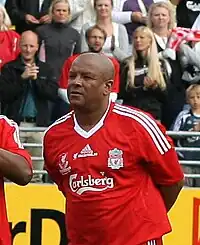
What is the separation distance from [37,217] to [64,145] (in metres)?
3.28

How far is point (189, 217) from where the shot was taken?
29.6 feet

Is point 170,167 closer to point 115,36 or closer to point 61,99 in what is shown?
point 61,99

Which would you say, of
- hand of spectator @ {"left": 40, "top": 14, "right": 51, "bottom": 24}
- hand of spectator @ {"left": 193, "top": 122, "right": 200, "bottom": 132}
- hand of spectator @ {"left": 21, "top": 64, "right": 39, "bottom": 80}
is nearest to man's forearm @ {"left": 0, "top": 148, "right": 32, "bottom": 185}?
hand of spectator @ {"left": 193, "top": 122, "right": 200, "bottom": 132}

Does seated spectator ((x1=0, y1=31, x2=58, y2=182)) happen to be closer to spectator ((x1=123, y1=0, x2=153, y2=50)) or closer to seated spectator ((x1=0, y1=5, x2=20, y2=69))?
seated spectator ((x1=0, y1=5, x2=20, y2=69))

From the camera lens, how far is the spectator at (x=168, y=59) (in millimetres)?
10219

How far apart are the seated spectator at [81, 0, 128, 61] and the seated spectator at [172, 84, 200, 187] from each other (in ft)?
3.34

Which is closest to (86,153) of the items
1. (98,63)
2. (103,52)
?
(98,63)

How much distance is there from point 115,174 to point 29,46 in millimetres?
4406

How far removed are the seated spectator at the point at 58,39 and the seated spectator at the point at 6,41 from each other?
0.28 m

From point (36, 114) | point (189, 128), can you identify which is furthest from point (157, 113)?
point (36, 114)

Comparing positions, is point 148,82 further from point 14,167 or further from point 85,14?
point 14,167

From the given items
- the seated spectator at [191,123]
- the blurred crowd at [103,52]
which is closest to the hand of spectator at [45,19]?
the blurred crowd at [103,52]

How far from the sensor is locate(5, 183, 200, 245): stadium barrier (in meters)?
9.02

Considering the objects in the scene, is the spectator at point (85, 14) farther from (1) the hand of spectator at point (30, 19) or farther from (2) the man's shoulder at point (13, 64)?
(2) the man's shoulder at point (13, 64)
